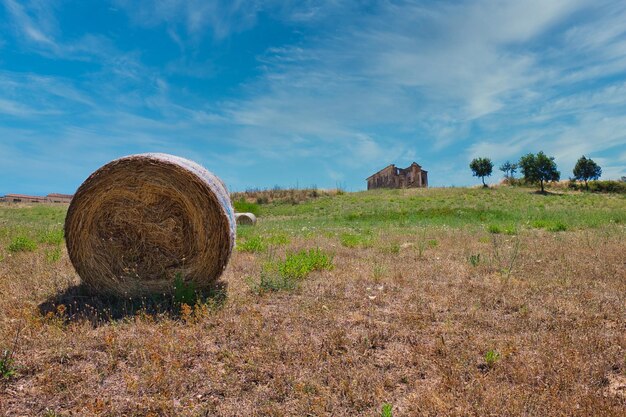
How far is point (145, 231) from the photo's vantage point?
6730mm

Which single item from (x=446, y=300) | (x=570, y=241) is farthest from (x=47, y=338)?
(x=570, y=241)

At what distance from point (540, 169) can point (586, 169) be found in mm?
15653

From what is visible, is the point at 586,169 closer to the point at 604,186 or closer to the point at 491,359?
the point at 604,186

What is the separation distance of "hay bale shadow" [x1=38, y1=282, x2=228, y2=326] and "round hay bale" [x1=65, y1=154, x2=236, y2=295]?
0.17 meters

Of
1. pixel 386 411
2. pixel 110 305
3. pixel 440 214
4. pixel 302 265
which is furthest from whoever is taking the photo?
pixel 440 214

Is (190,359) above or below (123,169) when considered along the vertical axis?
below

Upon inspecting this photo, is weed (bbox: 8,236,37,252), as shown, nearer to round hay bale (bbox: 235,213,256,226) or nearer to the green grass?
the green grass

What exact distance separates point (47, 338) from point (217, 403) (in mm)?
2497

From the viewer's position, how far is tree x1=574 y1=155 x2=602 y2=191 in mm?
68188

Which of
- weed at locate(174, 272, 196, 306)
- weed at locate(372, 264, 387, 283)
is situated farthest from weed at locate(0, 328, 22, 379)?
weed at locate(372, 264, 387, 283)

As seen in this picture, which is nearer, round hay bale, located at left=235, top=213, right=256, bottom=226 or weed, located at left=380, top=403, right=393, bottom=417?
weed, located at left=380, top=403, right=393, bottom=417

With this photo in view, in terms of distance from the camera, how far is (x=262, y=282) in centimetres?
678

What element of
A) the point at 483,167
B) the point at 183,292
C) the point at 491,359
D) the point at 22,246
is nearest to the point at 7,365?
the point at 183,292

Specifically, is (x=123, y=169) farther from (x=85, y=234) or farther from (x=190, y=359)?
(x=190, y=359)
